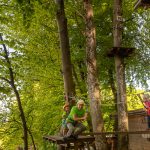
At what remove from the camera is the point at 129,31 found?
992 inches

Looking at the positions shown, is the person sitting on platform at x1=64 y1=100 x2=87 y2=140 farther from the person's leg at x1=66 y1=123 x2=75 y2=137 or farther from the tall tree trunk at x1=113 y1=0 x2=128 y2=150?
the tall tree trunk at x1=113 y1=0 x2=128 y2=150

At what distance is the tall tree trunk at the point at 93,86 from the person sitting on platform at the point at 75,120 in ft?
10.6

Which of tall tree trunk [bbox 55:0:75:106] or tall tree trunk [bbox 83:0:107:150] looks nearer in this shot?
tall tree trunk [bbox 83:0:107:150]

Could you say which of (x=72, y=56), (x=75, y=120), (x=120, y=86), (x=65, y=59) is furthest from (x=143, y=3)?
(x=72, y=56)

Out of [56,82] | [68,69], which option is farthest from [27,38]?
[68,69]

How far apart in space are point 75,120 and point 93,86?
152 inches

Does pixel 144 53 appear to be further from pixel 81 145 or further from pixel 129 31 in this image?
pixel 81 145

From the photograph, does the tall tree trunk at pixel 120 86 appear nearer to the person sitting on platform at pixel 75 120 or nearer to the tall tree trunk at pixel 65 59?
the tall tree trunk at pixel 65 59

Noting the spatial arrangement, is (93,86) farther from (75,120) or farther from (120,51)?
(75,120)

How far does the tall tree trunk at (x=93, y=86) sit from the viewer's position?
13945 millimetres

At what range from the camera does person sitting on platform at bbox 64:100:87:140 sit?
10.6 metres

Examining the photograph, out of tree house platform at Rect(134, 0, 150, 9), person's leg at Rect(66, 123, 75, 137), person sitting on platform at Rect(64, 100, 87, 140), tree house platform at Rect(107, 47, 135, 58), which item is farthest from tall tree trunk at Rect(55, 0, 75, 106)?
tree house platform at Rect(134, 0, 150, 9)

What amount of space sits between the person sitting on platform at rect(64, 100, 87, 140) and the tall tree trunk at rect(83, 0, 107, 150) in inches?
127

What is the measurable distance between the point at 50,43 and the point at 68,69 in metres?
10.1
